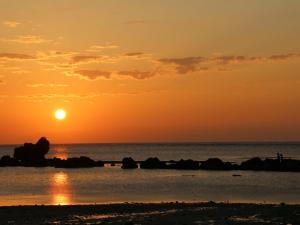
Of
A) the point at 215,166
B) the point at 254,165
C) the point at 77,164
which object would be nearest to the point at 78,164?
the point at 77,164

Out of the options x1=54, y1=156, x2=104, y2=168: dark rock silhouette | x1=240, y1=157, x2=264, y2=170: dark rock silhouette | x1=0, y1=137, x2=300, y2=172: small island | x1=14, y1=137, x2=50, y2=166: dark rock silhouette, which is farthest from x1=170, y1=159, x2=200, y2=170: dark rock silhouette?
x1=14, y1=137, x2=50, y2=166: dark rock silhouette

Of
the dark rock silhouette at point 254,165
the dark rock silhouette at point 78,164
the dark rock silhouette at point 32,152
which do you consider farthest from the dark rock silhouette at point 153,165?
the dark rock silhouette at point 32,152

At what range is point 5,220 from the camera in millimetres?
31906

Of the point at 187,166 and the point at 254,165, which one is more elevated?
the point at 187,166

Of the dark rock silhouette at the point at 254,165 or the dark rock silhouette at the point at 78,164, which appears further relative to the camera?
the dark rock silhouette at the point at 78,164

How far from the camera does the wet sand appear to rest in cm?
3022

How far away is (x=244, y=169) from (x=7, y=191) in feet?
169

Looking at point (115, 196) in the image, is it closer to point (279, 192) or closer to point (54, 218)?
point (279, 192)

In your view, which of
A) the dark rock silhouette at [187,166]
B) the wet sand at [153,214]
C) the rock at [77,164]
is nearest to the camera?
the wet sand at [153,214]

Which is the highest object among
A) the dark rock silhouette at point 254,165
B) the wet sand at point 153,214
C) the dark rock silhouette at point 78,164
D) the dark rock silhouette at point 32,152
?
the dark rock silhouette at point 32,152

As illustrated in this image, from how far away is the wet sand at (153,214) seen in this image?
99.1 ft

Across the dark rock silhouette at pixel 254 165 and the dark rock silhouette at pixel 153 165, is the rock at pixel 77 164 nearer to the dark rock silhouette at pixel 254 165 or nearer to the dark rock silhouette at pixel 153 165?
the dark rock silhouette at pixel 153 165

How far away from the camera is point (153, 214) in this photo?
34.0 m

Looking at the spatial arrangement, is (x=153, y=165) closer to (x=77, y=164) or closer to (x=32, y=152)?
(x=77, y=164)
